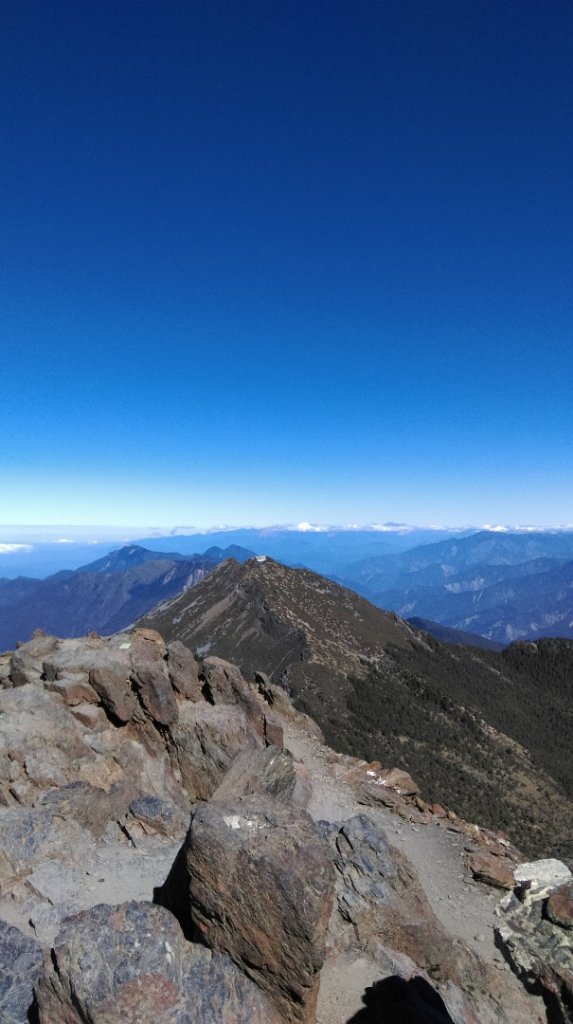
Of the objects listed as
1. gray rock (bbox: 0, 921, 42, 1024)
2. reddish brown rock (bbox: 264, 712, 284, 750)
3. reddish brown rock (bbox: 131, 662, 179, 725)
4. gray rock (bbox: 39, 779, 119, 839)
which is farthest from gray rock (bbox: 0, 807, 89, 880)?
reddish brown rock (bbox: 264, 712, 284, 750)

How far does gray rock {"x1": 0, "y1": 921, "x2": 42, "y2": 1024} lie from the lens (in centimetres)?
1177

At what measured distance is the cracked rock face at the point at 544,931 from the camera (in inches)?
680

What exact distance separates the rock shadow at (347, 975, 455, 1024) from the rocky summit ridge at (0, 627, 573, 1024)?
7 centimetres

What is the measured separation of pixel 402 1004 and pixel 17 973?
10.7m

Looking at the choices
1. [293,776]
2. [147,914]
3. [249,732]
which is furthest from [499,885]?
[147,914]

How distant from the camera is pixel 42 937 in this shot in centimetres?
1664

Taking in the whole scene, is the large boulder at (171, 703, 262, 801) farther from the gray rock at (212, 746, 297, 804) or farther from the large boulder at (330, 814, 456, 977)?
the large boulder at (330, 814, 456, 977)

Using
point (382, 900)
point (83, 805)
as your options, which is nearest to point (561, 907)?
point (382, 900)

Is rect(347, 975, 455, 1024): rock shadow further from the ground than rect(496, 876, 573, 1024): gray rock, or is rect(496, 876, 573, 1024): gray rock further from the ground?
rect(347, 975, 455, 1024): rock shadow

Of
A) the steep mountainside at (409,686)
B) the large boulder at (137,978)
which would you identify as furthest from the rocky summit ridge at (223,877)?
the steep mountainside at (409,686)

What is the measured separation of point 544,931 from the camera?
20.1m

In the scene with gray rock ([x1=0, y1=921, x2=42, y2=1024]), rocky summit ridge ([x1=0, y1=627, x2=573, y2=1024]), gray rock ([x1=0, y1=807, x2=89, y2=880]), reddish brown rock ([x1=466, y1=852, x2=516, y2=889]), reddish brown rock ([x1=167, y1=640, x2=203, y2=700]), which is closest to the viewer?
rocky summit ridge ([x1=0, y1=627, x2=573, y2=1024])

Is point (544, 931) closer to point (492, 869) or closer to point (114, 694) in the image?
point (492, 869)

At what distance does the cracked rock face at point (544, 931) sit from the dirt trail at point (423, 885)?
568mm
